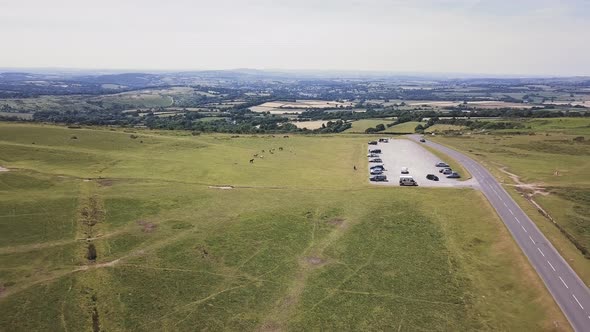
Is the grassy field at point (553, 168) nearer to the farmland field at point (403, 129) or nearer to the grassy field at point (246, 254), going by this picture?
the grassy field at point (246, 254)

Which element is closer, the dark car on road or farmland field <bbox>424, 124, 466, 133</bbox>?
the dark car on road

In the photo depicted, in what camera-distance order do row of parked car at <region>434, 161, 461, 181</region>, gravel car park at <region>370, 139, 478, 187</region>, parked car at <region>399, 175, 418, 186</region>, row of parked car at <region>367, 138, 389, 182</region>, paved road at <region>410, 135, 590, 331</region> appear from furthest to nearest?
row of parked car at <region>434, 161, 461, 181</region>, row of parked car at <region>367, 138, 389, 182</region>, gravel car park at <region>370, 139, 478, 187</region>, parked car at <region>399, 175, 418, 186</region>, paved road at <region>410, 135, 590, 331</region>

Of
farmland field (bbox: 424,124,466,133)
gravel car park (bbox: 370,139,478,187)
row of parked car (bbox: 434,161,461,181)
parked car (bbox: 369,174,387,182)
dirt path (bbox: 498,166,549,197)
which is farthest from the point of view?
farmland field (bbox: 424,124,466,133)

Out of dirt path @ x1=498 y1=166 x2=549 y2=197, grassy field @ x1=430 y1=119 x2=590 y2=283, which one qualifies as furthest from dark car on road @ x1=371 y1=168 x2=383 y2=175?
dirt path @ x1=498 y1=166 x2=549 y2=197

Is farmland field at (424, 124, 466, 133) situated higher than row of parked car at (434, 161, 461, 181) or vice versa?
farmland field at (424, 124, 466, 133)

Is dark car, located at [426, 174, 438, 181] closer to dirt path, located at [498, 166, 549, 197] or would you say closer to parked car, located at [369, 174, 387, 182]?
parked car, located at [369, 174, 387, 182]

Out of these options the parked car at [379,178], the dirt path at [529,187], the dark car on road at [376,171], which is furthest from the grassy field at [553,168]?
the dark car on road at [376,171]

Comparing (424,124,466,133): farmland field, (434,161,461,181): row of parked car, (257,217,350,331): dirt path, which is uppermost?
(424,124,466,133): farmland field
